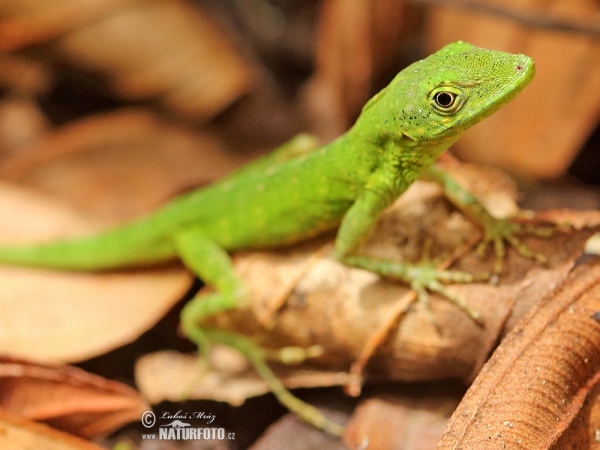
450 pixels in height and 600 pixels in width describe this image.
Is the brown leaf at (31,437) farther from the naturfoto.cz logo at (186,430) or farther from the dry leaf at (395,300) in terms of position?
the dry leaf at (395,300)

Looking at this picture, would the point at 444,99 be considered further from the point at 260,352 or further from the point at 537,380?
the point at 260,352

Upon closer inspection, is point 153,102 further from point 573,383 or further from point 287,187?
point 573,383

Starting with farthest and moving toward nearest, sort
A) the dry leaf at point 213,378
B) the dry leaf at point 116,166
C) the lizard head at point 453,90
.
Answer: the dry leaf at point 116,166, the dry leaf at point 213,378, the lizard head at point 453,90

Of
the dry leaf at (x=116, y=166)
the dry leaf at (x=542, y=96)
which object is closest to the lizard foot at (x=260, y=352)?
the dry leaf at (x=116, y=166)

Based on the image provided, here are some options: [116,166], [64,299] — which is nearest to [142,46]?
[116,166]

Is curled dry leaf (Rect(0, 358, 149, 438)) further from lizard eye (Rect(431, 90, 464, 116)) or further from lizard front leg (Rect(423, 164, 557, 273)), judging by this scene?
lizard eye (Rect(431, 90, 464, 116))
